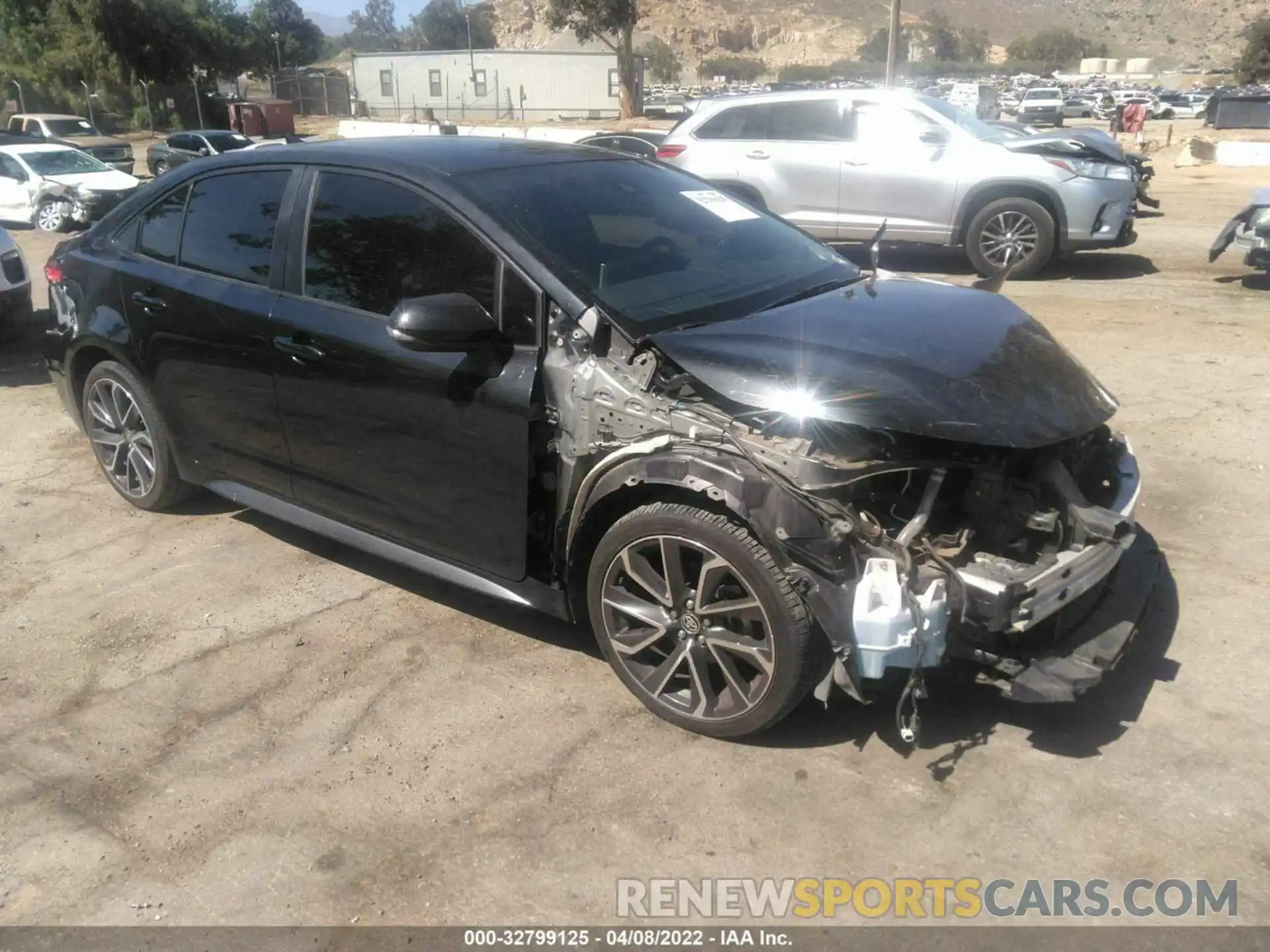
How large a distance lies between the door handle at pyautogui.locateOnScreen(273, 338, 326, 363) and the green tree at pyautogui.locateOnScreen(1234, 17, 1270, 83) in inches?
2630

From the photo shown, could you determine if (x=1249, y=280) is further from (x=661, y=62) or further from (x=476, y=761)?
(x=661, y=62)

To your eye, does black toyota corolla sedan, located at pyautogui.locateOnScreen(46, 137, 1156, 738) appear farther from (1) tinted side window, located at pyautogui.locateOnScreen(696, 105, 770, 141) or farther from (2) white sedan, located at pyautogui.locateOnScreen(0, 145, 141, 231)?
(2) white sedan, located at pyautogui.locateOnScreen(0, 145, 141, 231)

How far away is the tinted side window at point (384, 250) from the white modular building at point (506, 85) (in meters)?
51.2

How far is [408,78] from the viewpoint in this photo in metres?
58.8

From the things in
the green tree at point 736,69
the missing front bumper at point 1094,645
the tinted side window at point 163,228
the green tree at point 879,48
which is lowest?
the missing front bumper at point 1094,645

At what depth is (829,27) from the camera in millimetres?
115625

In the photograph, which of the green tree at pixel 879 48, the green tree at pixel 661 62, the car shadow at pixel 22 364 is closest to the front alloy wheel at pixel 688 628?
the car shadow at pixel 22 364

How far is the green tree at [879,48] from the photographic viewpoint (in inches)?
3718

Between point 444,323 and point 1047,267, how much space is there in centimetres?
947

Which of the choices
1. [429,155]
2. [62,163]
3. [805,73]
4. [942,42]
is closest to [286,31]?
[805,73]

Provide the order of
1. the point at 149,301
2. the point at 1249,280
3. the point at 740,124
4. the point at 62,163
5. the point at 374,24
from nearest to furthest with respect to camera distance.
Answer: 1. the point at 149,301
2. the point at 1249,280
3. the point at 740,124
4. the point at 62,163
5. the point at 374,24

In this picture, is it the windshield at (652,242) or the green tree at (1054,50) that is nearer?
the windshield at (652,242)

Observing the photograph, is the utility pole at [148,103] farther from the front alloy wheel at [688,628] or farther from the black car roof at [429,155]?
the front alloy wheel at [688,628]

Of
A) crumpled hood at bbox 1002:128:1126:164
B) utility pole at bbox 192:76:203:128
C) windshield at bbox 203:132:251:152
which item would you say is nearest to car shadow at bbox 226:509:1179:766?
crumpled hood at bbox 1002:128:1126:164
